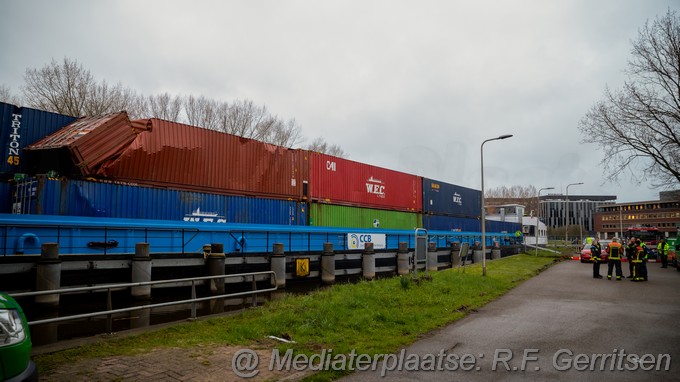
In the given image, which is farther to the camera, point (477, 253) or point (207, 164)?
point (477, 253)

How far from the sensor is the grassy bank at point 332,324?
21.0 ft

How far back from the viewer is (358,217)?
22.8m

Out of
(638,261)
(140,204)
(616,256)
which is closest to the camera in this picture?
(140,204)

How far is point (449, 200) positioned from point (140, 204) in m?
24.8

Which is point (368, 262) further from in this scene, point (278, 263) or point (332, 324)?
point (332, 324)

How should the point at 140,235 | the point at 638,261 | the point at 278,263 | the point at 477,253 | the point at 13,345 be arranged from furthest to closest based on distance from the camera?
the point at 477,253 → the point at 638,261 → the point at 278,263 → the point at 140,235 → the point at 13,345

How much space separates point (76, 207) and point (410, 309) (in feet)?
31.2

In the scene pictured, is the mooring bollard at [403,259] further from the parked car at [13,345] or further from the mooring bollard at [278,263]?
the parked car at [13,345]

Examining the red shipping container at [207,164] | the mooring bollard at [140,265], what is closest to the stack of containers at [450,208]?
the red shipping container at [207,164]

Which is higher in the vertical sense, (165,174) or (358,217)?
(165,174)

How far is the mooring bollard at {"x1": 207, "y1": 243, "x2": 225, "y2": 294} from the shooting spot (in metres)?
12.8

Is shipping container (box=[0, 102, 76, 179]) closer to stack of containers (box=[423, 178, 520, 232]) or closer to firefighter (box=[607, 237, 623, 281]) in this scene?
firefighter (box=[607, 237, 623, 281])

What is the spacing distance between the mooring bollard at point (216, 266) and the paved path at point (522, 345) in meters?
6.76

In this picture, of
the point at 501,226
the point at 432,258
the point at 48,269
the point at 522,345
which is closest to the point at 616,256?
the point at 432,258
